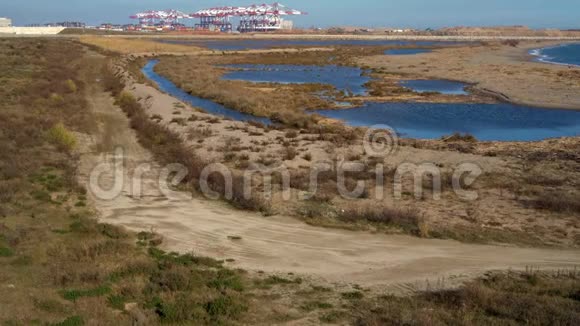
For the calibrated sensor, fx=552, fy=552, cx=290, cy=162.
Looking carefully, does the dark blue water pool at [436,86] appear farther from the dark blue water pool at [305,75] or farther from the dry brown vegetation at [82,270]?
the dry brown vegetation at [82,270]

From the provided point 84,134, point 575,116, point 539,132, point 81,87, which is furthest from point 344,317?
point 81,87

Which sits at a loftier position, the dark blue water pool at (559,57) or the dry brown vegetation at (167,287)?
the dark blue water pool at (559,57)

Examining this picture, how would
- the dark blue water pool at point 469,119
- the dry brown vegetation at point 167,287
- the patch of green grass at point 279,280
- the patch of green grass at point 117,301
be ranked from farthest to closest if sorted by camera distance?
the dark blue water pool at point 469,119 < the patch of green grass at point 279,280 < the patch of green grass at point 117,301 < the dry brown vegetation at point 167,287

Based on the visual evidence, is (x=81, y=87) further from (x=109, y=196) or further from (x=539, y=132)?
(x=539, y=132)

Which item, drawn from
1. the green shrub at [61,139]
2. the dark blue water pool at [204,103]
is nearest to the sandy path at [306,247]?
the green shrub at [61,139]

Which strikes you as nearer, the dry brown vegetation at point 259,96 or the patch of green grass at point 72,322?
the patch of green grass at point 72,322

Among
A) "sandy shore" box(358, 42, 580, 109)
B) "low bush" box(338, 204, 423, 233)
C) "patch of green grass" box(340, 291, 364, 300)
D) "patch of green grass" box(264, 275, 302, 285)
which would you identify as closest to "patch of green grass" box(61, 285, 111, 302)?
"patch of green grass" box(264, 275, 302, 285)

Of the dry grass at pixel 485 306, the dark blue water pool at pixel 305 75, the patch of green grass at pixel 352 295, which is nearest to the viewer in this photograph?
the dry grass at pixel 485 306

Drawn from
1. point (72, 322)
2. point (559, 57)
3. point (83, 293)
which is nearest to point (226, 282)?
point (83, 293)
